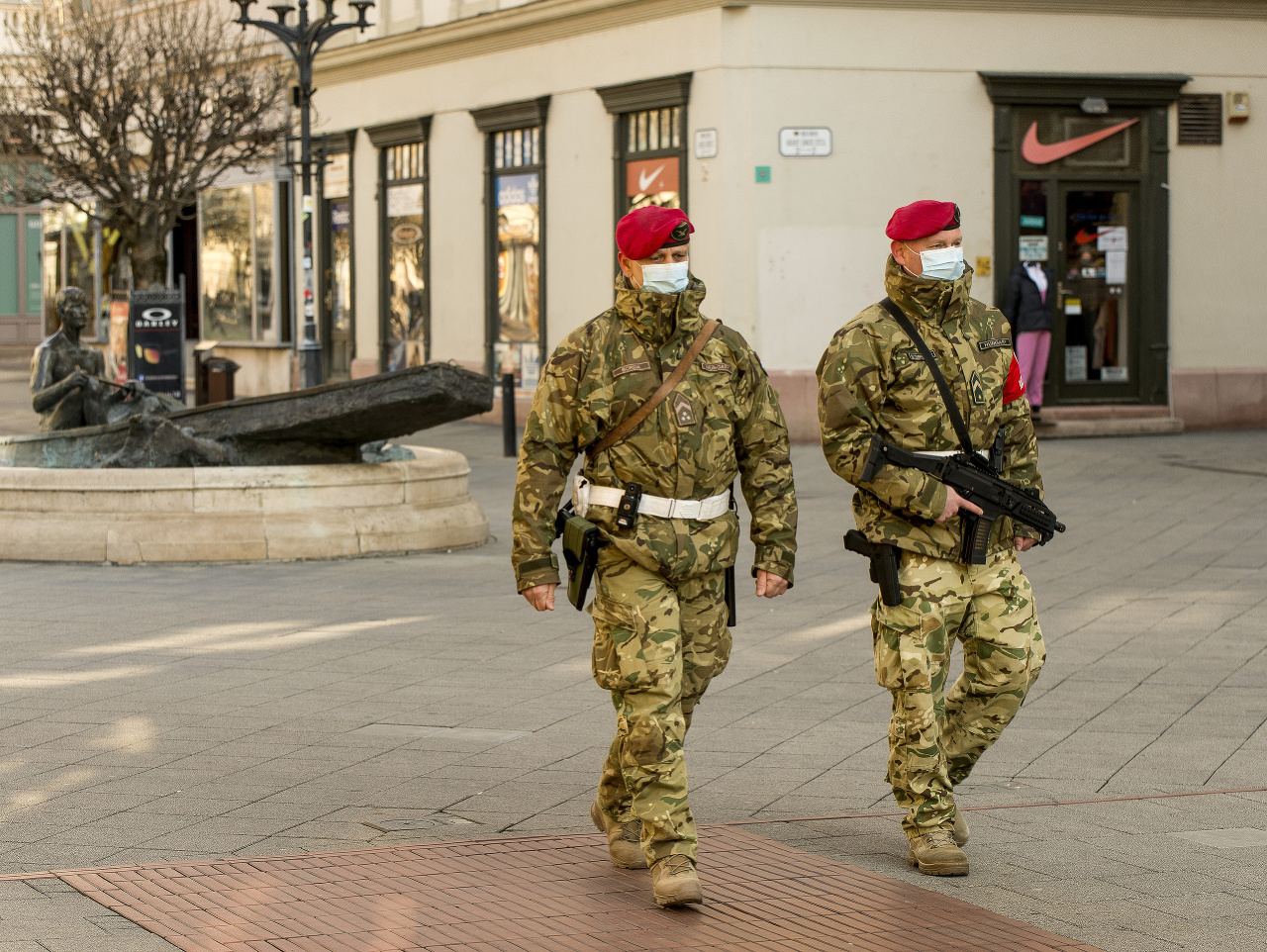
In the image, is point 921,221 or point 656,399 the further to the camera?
point 921,221

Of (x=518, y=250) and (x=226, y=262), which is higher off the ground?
(x=226, y=262)

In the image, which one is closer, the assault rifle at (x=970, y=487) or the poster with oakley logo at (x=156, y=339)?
the assault rifle at (x=970, y=487)

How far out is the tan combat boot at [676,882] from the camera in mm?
4359

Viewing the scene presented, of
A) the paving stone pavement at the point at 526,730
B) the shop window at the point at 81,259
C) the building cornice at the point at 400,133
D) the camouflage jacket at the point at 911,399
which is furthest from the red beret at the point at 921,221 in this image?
the shop window at the point at 81,259

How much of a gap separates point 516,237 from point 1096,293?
680 cm

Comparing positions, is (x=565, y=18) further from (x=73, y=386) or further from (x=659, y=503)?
(x=659, y=503)

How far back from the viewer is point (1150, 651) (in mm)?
7965

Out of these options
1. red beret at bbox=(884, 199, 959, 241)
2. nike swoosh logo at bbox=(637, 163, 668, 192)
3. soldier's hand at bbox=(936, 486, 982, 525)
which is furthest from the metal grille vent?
soldier's hand at bbox=(936, 486, 982, 525)

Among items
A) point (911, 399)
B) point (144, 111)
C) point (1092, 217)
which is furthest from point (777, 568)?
point (144, 111)

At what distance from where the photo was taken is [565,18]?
66.8 ft

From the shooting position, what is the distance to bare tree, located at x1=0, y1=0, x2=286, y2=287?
2409 centimetres

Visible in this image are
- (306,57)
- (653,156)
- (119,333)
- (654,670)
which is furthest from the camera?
(306,57)

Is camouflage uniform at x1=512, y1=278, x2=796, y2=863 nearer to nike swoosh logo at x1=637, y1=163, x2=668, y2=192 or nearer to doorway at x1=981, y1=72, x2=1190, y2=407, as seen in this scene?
doorway at x1=981, y1=72, x2=1190, y2=407

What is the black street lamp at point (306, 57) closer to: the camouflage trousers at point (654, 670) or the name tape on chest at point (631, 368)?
the name tape on chest at point (631, 368)
